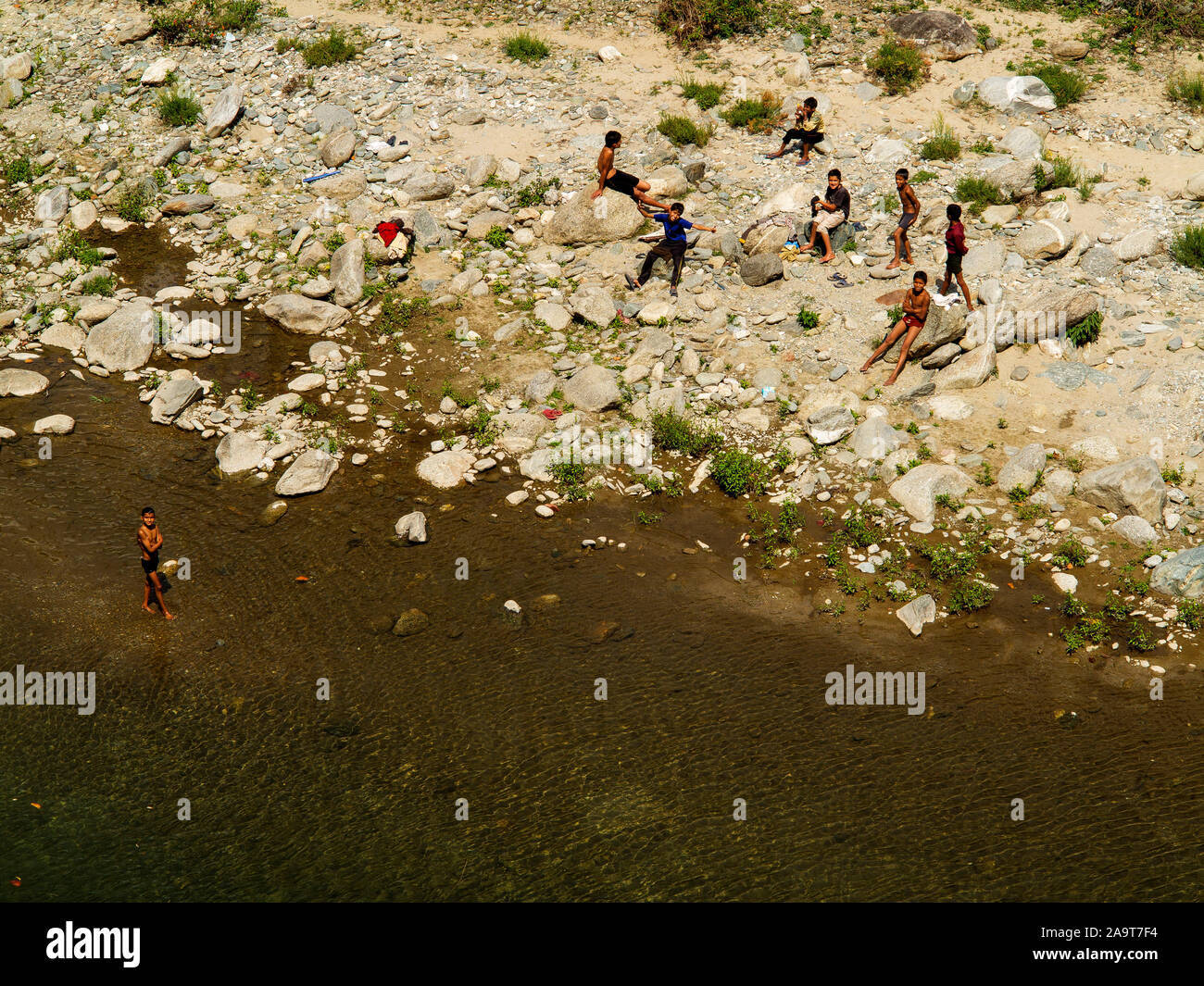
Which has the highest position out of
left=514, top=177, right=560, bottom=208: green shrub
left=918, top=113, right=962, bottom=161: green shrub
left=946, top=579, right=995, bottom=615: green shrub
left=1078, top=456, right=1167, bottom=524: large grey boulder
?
left=918, top=113, right=962, bottom=161: green shrub

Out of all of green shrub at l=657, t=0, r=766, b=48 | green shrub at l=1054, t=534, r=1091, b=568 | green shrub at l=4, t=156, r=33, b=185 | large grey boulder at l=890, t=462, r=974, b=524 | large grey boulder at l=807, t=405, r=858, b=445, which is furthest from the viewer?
green shrub at l=657, t=0, r=766, b=48

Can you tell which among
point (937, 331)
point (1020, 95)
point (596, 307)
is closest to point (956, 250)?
point (937, 331)

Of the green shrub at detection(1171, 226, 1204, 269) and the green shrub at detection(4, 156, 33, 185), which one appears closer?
the green shrub at detection(1171, 226, 1204, 269)

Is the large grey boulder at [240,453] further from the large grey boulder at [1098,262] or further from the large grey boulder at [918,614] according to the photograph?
the large grey boulder at [1098,262]

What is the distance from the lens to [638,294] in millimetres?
13656

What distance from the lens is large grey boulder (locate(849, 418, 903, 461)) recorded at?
11.6 meters

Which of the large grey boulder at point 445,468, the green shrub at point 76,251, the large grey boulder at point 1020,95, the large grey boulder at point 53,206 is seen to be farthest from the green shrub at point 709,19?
the large grey boulder at point 53,206

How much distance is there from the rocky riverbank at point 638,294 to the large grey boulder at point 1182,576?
33mm

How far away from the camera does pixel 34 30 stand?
19281 millimetres

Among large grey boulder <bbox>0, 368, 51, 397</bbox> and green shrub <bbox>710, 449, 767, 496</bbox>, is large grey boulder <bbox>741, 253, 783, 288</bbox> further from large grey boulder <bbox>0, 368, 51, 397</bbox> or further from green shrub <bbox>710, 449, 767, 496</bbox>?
large grey boulder <bbox>0, 368, 51, 397</bbox>

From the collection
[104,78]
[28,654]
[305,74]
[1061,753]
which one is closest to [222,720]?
[28,654]

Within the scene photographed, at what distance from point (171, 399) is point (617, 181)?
7.05 m

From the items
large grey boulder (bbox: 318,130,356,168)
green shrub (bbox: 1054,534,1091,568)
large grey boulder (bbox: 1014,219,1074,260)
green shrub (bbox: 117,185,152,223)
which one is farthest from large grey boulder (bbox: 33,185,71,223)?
green shrub (bbox: 1054,534,1091,568)

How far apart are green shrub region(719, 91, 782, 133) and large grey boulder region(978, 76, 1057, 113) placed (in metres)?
3.55
